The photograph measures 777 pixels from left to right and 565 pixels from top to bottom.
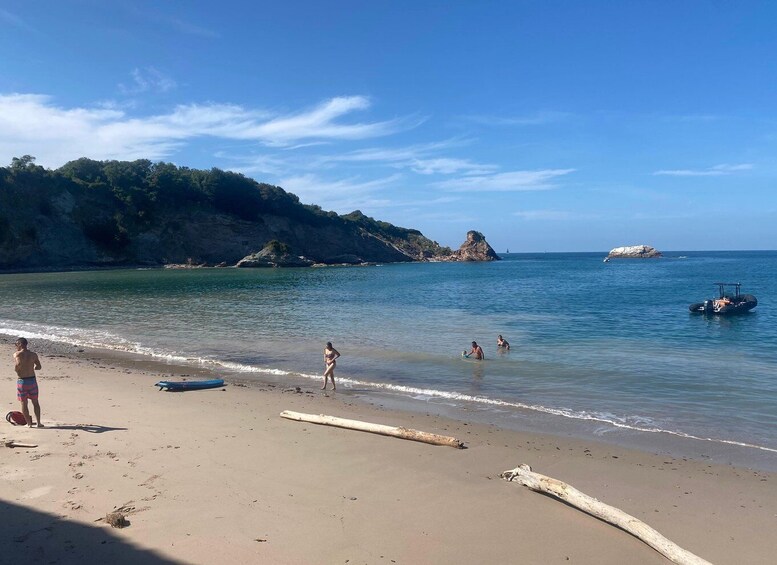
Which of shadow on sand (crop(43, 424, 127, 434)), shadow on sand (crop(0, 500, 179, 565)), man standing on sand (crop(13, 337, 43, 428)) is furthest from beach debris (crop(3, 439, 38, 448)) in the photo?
shadow on sand (crop(0, 500, 179, 565))

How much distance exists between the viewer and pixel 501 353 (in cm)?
2003

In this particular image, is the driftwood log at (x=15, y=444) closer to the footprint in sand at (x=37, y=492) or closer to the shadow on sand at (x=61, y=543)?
the footprint in sand at (x=37, y=492)

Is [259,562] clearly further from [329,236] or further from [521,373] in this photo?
[329,236]

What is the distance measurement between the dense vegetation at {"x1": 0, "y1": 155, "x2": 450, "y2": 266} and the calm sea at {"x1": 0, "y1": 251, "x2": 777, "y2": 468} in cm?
4432

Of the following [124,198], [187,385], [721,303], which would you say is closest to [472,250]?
[124,198]

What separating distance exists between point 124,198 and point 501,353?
Answer: 283ft

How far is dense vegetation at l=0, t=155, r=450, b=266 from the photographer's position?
75.6 m

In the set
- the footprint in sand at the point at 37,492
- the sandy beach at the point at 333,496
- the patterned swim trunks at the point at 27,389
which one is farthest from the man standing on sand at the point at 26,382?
the footprint in sand at the point at 37,492

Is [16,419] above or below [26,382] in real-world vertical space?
below

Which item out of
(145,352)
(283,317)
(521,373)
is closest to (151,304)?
(283,317)

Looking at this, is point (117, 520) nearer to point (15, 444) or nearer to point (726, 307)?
point (15, 444)

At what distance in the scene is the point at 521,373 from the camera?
54.6ft

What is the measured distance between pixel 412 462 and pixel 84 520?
4.55m

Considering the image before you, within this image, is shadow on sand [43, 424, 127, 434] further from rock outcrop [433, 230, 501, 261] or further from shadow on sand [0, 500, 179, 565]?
rock outcrop [433, 230, 501, 261]
